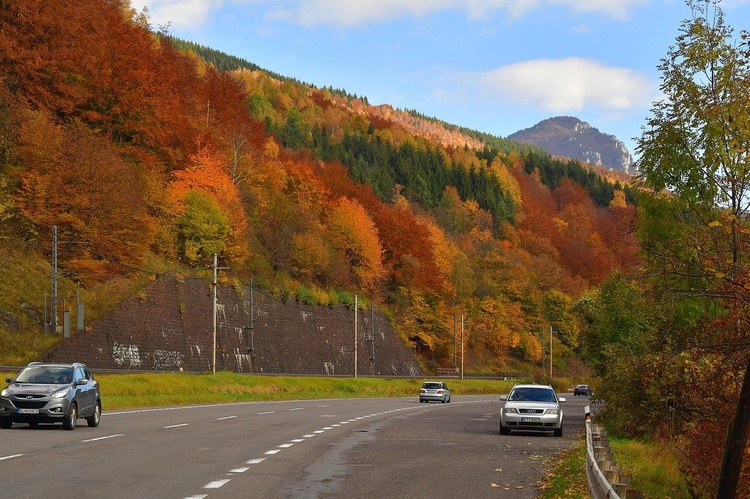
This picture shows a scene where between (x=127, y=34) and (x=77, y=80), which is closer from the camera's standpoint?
(x=77, y=80)

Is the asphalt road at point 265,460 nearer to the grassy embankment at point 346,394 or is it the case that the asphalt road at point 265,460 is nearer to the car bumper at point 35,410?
the car bumper at point 35,410

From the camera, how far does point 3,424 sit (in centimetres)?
2541

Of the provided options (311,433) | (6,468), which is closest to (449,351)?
(311,433)

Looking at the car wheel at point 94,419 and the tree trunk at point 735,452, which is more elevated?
the tree trunk at point 735,452

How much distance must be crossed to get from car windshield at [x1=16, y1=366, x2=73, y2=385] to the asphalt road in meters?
1.25

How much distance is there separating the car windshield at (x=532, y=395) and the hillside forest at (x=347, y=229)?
1.91 meters

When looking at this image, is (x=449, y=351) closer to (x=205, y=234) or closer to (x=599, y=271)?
(x=205, y=234)

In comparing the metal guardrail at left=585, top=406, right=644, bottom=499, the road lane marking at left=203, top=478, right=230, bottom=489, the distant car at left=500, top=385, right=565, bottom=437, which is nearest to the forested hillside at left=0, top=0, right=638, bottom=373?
the distant car at left=500, top=385, right=565, bottom=437

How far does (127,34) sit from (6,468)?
70.9 metres

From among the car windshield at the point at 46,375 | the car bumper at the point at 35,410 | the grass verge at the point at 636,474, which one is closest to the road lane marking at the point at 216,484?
the grass verge at the point at 636,474

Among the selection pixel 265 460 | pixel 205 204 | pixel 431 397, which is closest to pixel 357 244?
pixel 205 204

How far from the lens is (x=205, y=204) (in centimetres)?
7962

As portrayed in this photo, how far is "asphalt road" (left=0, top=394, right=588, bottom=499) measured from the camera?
45.4 ft

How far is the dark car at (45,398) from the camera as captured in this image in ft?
81.4
